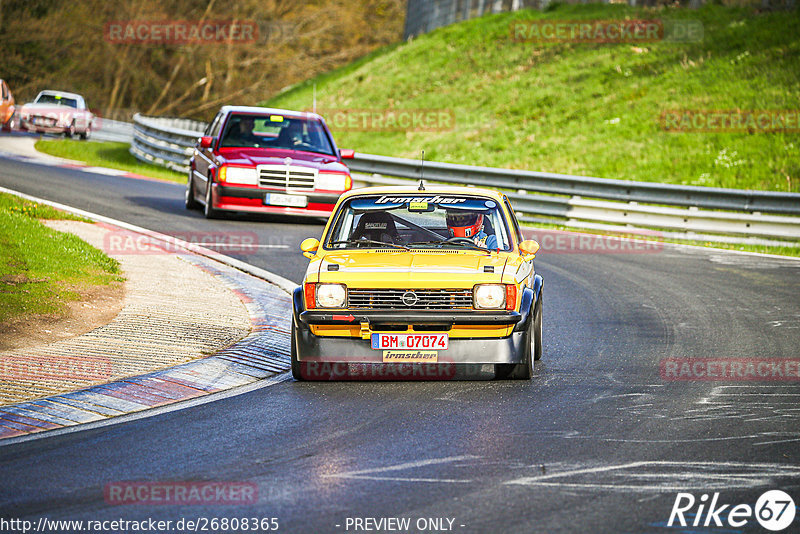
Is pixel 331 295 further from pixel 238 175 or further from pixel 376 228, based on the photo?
pixel 238 175

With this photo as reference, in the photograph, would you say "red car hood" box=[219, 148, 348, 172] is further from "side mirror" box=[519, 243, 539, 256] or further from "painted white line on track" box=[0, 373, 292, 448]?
"painted white line on track" box=[0, 373, 292, 448]

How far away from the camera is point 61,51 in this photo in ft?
177

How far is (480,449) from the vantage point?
6504 mm

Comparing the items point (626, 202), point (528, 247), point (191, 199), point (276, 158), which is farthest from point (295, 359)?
point (626, 202)

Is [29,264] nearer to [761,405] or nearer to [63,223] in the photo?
[63,223]

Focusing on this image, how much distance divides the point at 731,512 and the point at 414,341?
3.20 m

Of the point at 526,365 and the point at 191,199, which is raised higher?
the point at 191,199

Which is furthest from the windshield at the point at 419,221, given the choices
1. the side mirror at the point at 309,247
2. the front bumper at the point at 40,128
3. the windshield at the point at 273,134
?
the front bumper at the point at 40,128

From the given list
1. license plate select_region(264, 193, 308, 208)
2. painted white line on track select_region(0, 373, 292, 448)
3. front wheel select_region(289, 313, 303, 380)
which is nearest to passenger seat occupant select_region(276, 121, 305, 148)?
license plate select_region(264, 193, 308, 208)

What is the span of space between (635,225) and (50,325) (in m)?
13.2

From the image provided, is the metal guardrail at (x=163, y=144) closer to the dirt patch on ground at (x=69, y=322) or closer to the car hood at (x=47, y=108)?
the car hood at (x=47, y=108)

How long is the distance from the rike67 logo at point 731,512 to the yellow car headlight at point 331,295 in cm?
335

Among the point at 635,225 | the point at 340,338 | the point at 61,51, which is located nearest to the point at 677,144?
the point at 635,225

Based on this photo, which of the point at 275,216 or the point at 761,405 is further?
the point at 275,216
